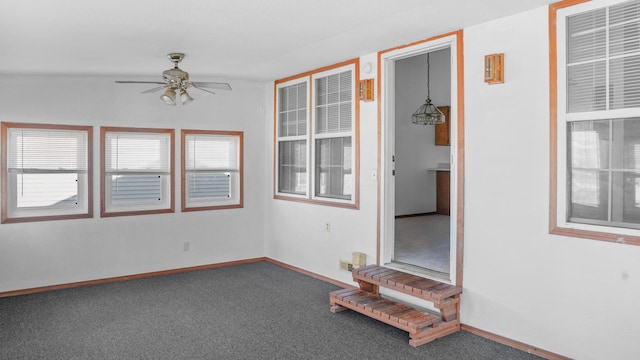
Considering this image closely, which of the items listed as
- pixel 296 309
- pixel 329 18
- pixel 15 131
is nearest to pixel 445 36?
pixel 329 18

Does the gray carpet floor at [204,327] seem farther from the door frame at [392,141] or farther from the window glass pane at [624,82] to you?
the window glass pane at [624,82]

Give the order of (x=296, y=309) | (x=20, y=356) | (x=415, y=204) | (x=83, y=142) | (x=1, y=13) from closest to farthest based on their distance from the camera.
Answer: (x=1, y=13)
(x=20, y=356)
(x=296, y=309)
(x=83, y=142)
(x=415, y=204)

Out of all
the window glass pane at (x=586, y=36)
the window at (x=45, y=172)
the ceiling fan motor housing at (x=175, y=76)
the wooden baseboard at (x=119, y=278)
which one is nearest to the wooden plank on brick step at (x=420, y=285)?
the window glass pane at (x=586, y=36)

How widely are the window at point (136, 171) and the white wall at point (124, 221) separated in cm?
9

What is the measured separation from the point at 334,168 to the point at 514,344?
2.69m

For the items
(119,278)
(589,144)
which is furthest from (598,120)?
(119,278)

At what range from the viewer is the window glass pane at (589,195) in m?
3.00

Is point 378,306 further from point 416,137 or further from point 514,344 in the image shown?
point 416,137

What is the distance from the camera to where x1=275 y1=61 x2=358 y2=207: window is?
5.02 meters

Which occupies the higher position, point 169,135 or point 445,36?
point 445,36

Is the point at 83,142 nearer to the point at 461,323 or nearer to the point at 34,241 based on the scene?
the point at 34,241

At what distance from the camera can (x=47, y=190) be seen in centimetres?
506

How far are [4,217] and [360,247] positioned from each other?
3.87m

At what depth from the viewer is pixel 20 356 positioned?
324 cm
